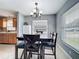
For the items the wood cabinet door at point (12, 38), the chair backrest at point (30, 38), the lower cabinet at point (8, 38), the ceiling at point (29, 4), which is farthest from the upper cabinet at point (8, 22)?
the chair backrest at point (30, 38)

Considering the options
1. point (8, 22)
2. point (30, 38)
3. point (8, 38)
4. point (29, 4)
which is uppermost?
point (29, 4)

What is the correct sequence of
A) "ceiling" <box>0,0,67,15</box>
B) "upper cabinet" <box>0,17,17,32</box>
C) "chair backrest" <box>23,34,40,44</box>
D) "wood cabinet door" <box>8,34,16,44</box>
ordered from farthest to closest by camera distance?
"upper cabinet" <box>0,17,17,32</box> → "wood cabinet door" <box>8,34,16,44</box> → "ceiling" <box>0,0,67,15</box> → "chair backrest" <box>23,34,40,44</box>

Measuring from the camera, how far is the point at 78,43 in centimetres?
316

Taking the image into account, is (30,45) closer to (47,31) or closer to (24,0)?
(24,0)

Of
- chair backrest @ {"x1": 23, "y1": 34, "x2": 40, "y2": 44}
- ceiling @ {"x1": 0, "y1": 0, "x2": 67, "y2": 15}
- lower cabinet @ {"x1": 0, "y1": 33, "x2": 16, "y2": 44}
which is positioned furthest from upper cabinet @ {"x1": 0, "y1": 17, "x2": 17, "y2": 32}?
chair backrest @ {"x1": 23, "y1": 34, "x2": 40, "y2": 44}

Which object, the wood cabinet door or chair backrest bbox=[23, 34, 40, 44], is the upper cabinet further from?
chair backrest bbox=[23, 34, 40, 44]

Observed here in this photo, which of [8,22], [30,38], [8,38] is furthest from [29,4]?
[8,22]

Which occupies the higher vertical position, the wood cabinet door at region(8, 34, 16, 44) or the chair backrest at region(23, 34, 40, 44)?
the chair backrest at region(23, 34, 40, 44)

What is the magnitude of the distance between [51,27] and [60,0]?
14.4 ft

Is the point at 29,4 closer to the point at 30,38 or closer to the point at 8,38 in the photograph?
the point at 30,38

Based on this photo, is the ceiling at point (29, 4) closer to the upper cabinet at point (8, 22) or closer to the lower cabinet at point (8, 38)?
the lower cabinet at point (8, 38)

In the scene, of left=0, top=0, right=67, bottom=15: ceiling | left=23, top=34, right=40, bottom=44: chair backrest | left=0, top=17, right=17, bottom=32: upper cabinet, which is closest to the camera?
left=23, top=34, right=40, bottom=44: chair backrest

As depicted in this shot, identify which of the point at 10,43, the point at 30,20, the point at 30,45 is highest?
the point at 30,20

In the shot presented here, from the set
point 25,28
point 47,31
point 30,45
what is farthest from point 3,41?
point 30,45
